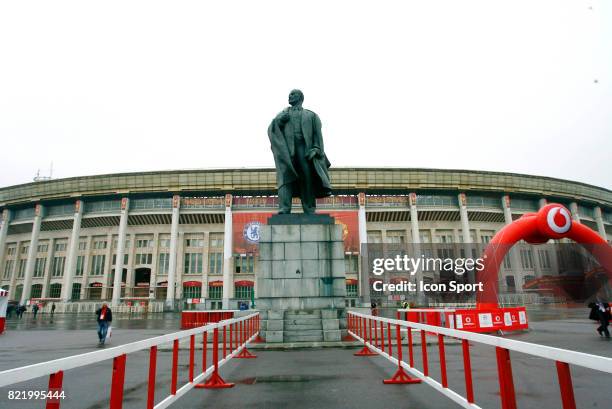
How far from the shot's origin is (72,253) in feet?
181

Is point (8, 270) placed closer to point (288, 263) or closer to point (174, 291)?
point (174, 291)

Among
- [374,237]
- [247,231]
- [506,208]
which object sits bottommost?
[374,237]

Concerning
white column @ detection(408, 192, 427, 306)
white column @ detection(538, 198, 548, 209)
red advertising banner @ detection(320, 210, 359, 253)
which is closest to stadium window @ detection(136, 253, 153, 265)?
red advertising banner @ detection(320, 210, 359, 253)

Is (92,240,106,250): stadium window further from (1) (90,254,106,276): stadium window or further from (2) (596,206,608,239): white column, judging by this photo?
(2) (596,206,608,239): white column

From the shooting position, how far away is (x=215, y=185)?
2158 inches

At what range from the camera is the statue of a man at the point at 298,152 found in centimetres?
1188

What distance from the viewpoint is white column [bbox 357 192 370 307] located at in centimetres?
5203

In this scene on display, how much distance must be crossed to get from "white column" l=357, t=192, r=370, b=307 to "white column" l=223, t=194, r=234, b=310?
17988mm

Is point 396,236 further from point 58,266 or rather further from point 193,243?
point 58,266

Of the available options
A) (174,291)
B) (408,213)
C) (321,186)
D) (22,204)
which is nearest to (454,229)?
(408,213)

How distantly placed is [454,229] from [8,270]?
71.7 m

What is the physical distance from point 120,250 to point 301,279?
1952 inches

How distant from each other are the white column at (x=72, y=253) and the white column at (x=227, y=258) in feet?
72.6

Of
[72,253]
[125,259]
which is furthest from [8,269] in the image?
[125,259]
